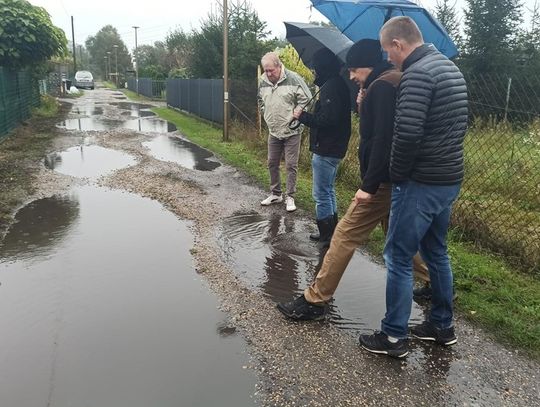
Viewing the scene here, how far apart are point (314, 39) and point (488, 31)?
13.6m

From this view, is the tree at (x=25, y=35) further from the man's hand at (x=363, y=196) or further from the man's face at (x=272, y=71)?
the man's hand at (x=363, y=196)

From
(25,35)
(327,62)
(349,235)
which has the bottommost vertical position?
(349,235)

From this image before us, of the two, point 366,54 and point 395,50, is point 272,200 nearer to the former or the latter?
point 366,54

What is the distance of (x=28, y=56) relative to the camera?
1306 cm

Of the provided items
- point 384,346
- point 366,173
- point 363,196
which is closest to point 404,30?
point 366,173

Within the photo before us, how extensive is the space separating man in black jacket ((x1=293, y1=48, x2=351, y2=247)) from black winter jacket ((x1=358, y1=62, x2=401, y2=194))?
133 cm

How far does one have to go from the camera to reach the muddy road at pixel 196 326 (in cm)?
273

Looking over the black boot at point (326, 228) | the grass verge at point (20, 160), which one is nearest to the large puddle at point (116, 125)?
the grass verge at point (20, 160)

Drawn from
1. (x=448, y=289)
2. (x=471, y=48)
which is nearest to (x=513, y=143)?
(x=448, y=289)

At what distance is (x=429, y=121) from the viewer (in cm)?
273

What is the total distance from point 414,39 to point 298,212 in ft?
12.2

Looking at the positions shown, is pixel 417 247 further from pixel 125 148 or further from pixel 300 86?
pixel 125 148

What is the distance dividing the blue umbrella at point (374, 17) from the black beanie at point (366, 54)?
59 centimetres

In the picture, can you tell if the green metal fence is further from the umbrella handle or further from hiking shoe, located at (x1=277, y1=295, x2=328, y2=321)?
hiking shoe, located at (x1=277, y1=295, x2=328, y2=321)
